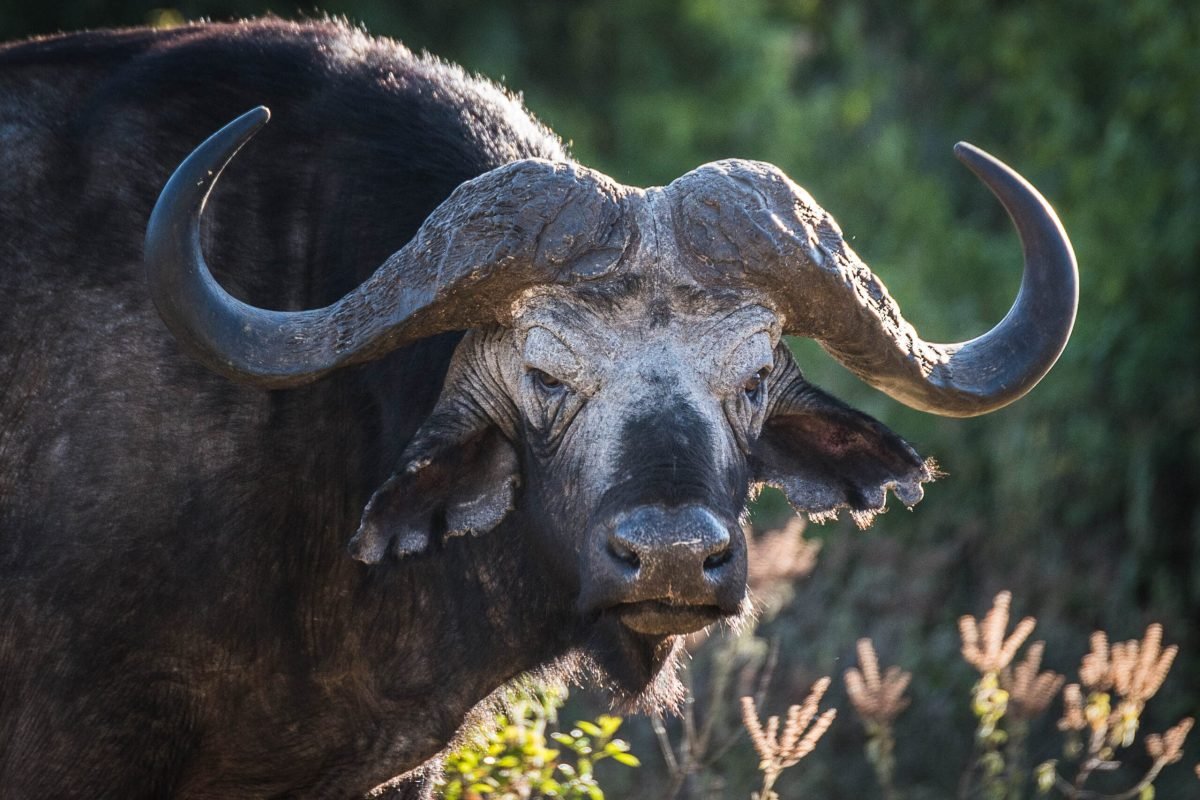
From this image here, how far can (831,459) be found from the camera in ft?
18.4

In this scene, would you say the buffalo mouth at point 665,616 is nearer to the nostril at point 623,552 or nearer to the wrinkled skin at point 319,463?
the wrinkled skin at point 319,463

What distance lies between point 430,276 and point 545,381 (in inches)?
18.7

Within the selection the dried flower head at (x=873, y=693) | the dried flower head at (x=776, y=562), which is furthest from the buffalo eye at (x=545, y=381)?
the dried flower head at (x=776, y=562)

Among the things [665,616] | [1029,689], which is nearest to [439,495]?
[665,616]

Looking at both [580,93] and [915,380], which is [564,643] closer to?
[915,380]

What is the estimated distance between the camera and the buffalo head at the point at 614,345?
15.3ft

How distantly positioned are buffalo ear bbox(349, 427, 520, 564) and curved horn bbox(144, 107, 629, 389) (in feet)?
1.22

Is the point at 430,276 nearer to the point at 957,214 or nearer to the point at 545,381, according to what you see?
the point at 545,381

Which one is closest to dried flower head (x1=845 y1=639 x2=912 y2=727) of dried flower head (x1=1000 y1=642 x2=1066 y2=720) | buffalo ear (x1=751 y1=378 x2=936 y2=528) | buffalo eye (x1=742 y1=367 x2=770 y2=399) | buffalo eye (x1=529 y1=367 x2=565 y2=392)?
dried flower head (x1=1000 y1=642 x2=1066 y2=720)

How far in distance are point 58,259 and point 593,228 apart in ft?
5.44

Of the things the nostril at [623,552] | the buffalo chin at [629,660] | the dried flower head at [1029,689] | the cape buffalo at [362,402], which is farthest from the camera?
the dried flower head at [1029,689]

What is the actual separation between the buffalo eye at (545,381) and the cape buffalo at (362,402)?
2cm

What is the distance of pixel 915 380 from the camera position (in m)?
5.23

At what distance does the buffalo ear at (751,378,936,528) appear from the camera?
5.43m
